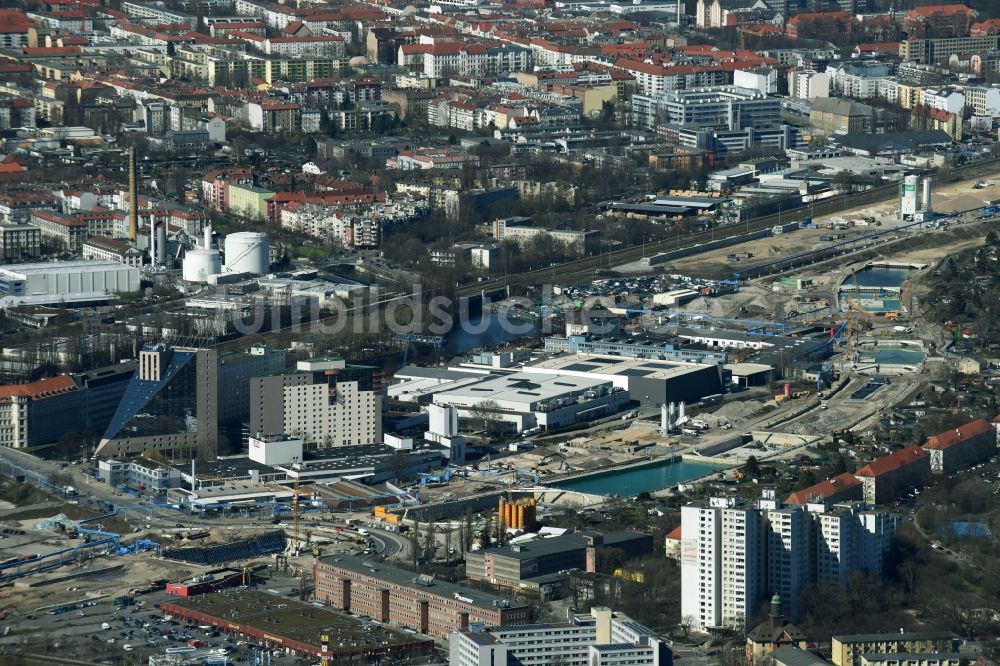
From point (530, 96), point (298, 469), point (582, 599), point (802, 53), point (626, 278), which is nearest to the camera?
point (582, 599)

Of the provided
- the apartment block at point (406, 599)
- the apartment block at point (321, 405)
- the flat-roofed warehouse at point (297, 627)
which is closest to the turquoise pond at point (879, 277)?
the apartment block at point (321, 405)

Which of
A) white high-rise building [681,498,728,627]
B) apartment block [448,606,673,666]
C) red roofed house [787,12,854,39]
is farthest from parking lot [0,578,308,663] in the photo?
red roofed house [787,12,854,39]

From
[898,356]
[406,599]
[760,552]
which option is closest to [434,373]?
[898,356]

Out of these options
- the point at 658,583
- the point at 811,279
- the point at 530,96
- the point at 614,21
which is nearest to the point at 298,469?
the point at 658,583

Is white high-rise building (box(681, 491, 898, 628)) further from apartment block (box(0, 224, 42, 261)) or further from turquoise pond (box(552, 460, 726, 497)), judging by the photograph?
apartment block (box(0, 224, 42, 261))

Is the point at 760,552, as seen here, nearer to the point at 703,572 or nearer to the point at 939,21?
the point at 703,572

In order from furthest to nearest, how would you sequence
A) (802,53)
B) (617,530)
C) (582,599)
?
1. (802,53)
2. (617,530)
3. (582,599)

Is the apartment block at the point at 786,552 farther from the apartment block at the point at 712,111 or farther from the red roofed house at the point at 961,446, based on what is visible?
the apartment block at the point at 712,111

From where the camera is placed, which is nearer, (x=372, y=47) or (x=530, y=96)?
(x=530, y=96)

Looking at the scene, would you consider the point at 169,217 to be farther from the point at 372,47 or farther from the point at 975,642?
the point at 975,642
